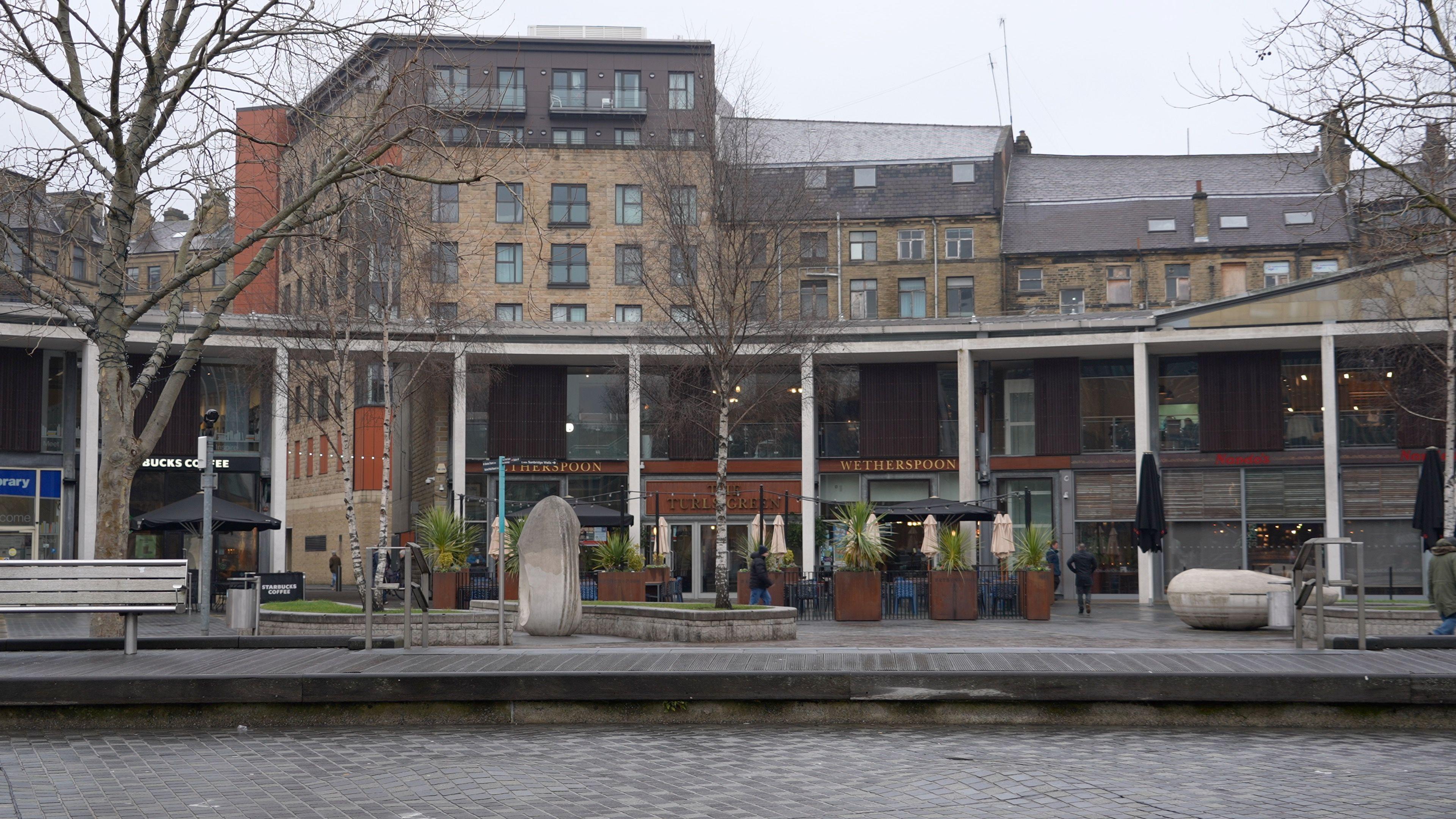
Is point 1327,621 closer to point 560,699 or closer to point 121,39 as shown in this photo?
point 560,699

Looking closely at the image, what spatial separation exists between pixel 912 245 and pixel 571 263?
44.4 ft

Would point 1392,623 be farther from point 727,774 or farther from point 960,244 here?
point 960,244

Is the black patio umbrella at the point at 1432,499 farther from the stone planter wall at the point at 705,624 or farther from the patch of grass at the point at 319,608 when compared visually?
the patch of grass at the point at 319,608

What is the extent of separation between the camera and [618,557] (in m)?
27.5

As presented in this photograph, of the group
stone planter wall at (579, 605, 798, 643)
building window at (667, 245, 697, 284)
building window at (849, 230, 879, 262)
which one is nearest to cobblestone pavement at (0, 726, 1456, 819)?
stone planter wall at (579, 605, 798, 643)

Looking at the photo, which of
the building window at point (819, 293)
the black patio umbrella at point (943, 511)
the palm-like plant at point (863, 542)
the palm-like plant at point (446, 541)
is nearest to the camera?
the palm-like plant at point (863, 542)

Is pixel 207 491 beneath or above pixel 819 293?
beneath

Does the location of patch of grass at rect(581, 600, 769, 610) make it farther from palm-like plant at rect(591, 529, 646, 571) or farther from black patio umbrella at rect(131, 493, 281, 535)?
black patio umbrella at rect(131, 493, 281, 535)

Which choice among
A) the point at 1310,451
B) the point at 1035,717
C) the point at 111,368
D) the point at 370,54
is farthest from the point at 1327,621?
the point at 1310,451

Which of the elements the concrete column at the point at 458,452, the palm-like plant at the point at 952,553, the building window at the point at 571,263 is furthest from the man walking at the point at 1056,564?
the building window at the point at 571,263

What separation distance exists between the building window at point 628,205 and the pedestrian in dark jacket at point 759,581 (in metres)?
29.9

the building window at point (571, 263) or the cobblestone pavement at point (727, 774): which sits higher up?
the building window at point (571, 263)

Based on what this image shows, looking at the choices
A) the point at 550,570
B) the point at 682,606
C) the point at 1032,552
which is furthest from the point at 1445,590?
the point at 550,570

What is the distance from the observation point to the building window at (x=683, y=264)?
21.6 meters
